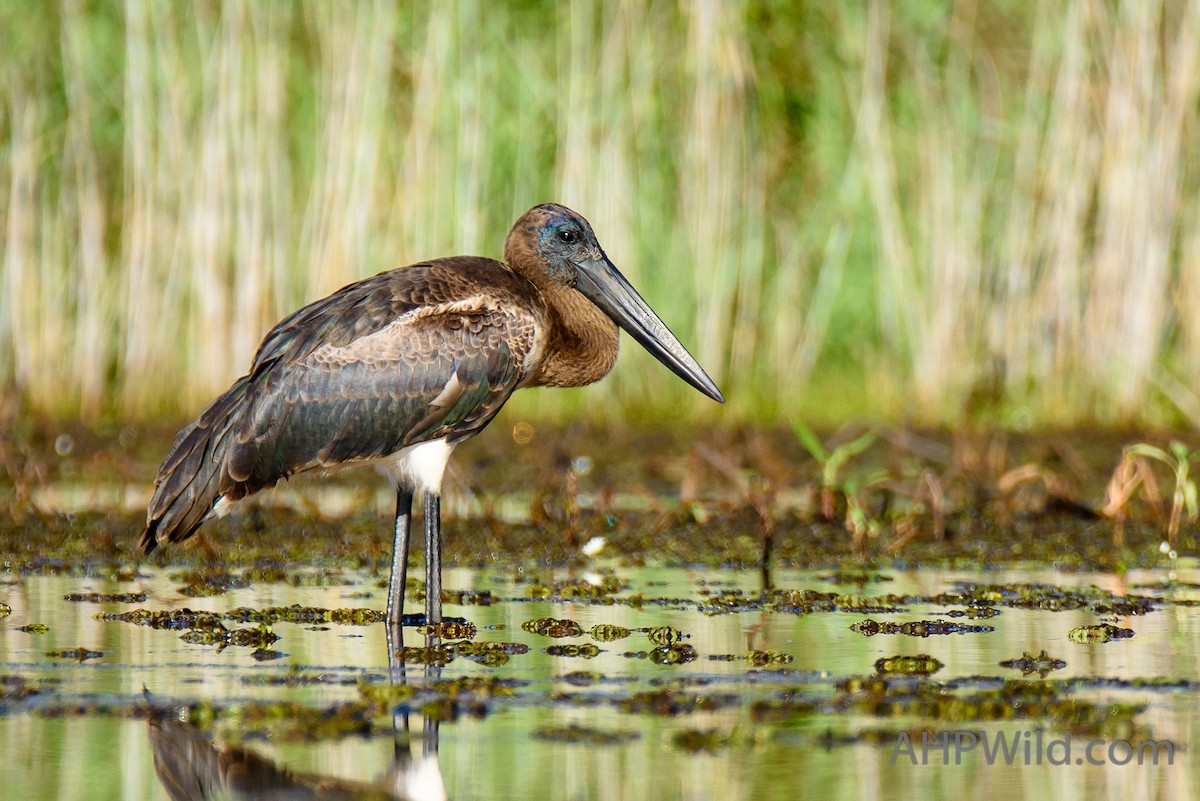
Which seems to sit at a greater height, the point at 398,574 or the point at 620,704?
the point at 398,574

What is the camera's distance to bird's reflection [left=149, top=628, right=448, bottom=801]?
10.9ft

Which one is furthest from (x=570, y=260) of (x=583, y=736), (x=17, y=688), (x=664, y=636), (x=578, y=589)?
(x=583, y=736)

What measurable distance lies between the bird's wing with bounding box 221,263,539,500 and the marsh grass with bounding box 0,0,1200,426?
159 inches

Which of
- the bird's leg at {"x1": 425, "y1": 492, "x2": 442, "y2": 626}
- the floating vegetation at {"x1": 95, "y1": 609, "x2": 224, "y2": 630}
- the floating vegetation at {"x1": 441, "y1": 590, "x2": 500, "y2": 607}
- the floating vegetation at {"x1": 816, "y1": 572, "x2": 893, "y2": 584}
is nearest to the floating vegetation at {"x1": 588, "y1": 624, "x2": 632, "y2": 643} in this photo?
the bird's leg at {"x1": 425, "y1": 492, "x2": 442, "y2": 626}

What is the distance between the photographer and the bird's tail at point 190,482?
18.4 feet

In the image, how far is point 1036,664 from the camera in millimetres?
4586

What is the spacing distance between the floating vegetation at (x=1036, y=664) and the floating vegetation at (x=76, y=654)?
2.28m

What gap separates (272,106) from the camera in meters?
9.85

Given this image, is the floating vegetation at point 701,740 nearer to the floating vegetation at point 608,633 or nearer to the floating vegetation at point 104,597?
the floating vegetation at point 608,633

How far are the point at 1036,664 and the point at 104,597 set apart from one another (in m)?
2.90

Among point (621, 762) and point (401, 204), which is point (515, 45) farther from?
point (621, 762)

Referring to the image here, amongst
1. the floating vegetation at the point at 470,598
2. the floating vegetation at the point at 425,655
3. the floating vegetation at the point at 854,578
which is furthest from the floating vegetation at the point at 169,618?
the floating vegetation at the point at 854,578

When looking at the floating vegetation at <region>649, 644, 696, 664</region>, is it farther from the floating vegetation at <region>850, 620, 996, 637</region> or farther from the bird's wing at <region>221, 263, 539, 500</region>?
the bird's wing at <region>221, 263, 539, 500</region>

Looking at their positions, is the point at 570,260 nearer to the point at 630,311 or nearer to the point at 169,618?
the point at 630,311
